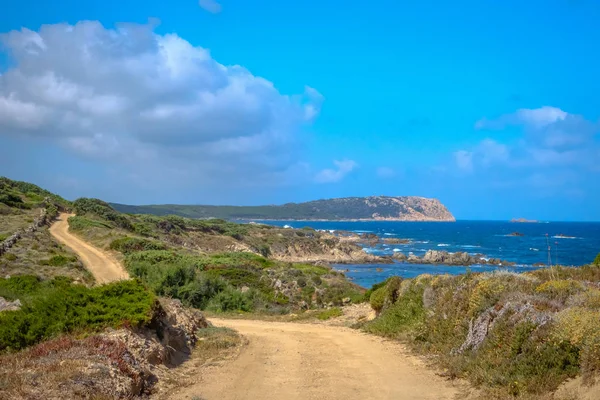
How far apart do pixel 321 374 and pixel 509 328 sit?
3.84 meters

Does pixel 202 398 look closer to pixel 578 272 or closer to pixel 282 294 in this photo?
pixel 578 272

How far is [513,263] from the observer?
235 feet

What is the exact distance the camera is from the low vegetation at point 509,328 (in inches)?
311

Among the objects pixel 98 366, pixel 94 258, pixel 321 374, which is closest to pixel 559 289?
pixel 321 374

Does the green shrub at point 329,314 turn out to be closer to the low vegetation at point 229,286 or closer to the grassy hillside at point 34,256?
the low vegetation at point 229,286

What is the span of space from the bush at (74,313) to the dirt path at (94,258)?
627 inches

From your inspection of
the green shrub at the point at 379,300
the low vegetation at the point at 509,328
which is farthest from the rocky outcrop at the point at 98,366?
the green shrub at the point at 379,300

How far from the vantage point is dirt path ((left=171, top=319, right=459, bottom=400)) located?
8.79 m

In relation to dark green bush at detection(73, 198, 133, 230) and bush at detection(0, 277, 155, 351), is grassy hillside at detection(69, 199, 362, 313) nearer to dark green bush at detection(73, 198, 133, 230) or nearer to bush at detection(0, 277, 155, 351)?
dark green bush at detection(73, 198, 133, 230)

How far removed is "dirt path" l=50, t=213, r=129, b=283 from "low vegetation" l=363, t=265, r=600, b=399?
60.1ft

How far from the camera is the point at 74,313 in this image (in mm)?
10109

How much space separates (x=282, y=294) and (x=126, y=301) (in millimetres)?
20960

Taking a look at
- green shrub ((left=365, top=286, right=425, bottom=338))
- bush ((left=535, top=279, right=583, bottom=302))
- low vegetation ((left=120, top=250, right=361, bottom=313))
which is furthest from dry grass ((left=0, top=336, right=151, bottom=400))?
low vegetation ((left=120, top=250, right=361, bottom=313))

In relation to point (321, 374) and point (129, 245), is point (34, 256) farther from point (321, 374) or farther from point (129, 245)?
point (321, 374)
